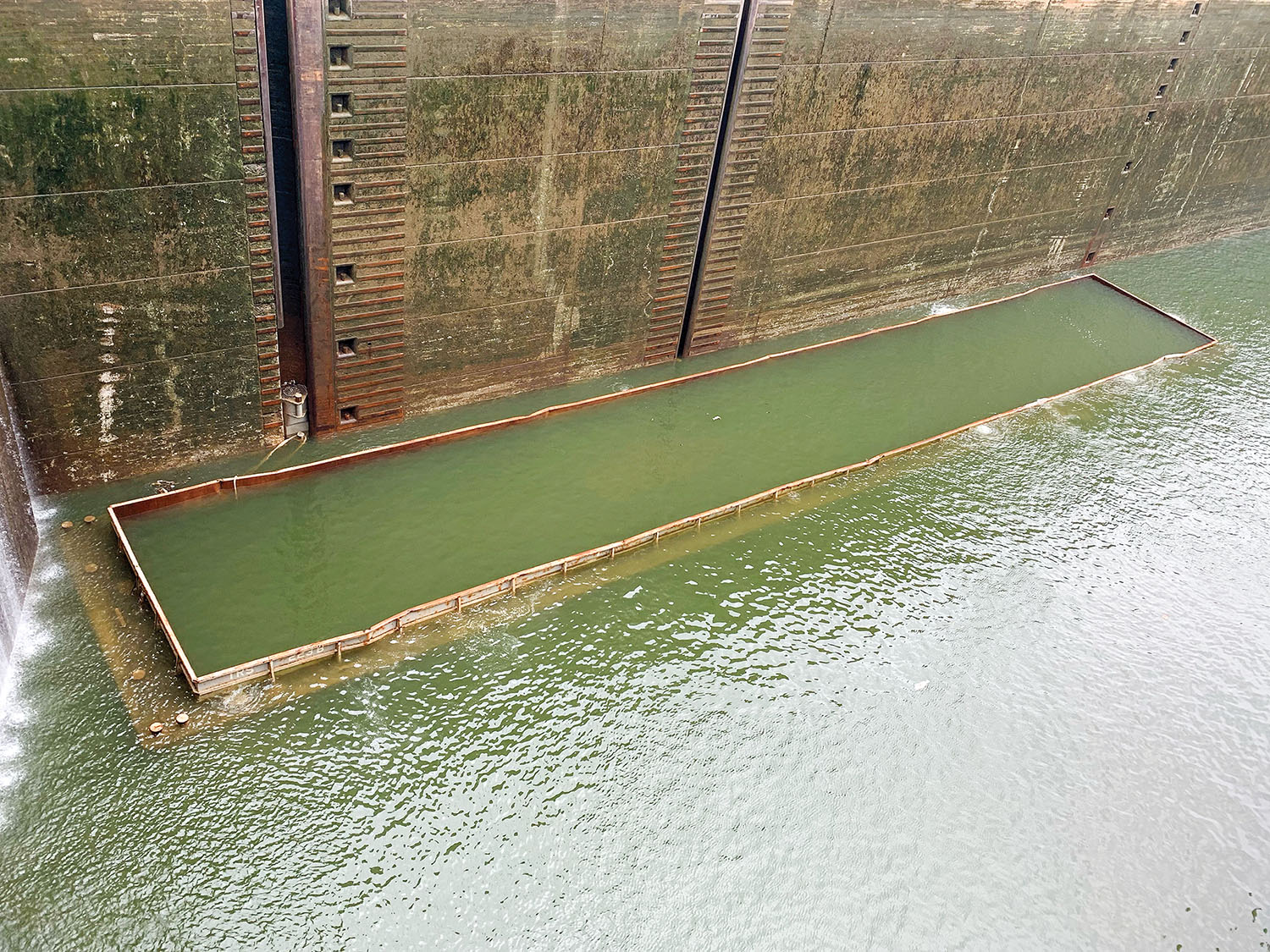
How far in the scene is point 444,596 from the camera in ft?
39.2

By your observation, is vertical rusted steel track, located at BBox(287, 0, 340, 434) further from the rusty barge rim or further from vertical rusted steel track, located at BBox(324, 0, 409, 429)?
the rusty barge rim

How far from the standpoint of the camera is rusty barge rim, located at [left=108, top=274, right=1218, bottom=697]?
1057cm

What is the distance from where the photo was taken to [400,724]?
34.3ft

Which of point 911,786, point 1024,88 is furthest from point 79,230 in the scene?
point 1024,88

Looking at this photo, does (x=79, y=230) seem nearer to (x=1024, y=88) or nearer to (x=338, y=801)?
(x=338, y=801)

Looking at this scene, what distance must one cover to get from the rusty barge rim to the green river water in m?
0.35

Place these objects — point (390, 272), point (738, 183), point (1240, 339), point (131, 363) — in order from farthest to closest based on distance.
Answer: point (1240, 339), point (738, 183), point (390, 272), point (131, 363)

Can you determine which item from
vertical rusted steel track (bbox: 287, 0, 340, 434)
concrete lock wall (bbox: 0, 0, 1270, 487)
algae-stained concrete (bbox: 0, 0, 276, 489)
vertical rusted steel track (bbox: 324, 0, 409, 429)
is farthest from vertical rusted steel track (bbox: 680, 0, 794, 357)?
algae-stained concrete (bbox: 0, 0, 276, 489)

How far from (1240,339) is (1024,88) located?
24.5ft

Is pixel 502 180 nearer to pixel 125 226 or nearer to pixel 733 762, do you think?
pixel 125 226

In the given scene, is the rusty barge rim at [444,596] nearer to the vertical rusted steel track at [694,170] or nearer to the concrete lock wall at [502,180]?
the concrete lock wall at [502,180]

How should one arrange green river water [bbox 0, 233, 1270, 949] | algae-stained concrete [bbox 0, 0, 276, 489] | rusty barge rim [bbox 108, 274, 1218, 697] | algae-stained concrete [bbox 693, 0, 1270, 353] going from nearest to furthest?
green river water [bbox 0, 233, 1270, 949] < algae-stained concrete [bbox 0, 0, 276, 489] < rusty barge rim [bbox 108, 274, 1218, 697] < algae-stained concrete [bbox 693, 0, 1270, 353]

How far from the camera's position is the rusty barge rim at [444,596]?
10.6m

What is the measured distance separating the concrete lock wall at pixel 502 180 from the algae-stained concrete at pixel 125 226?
0.03 meters
